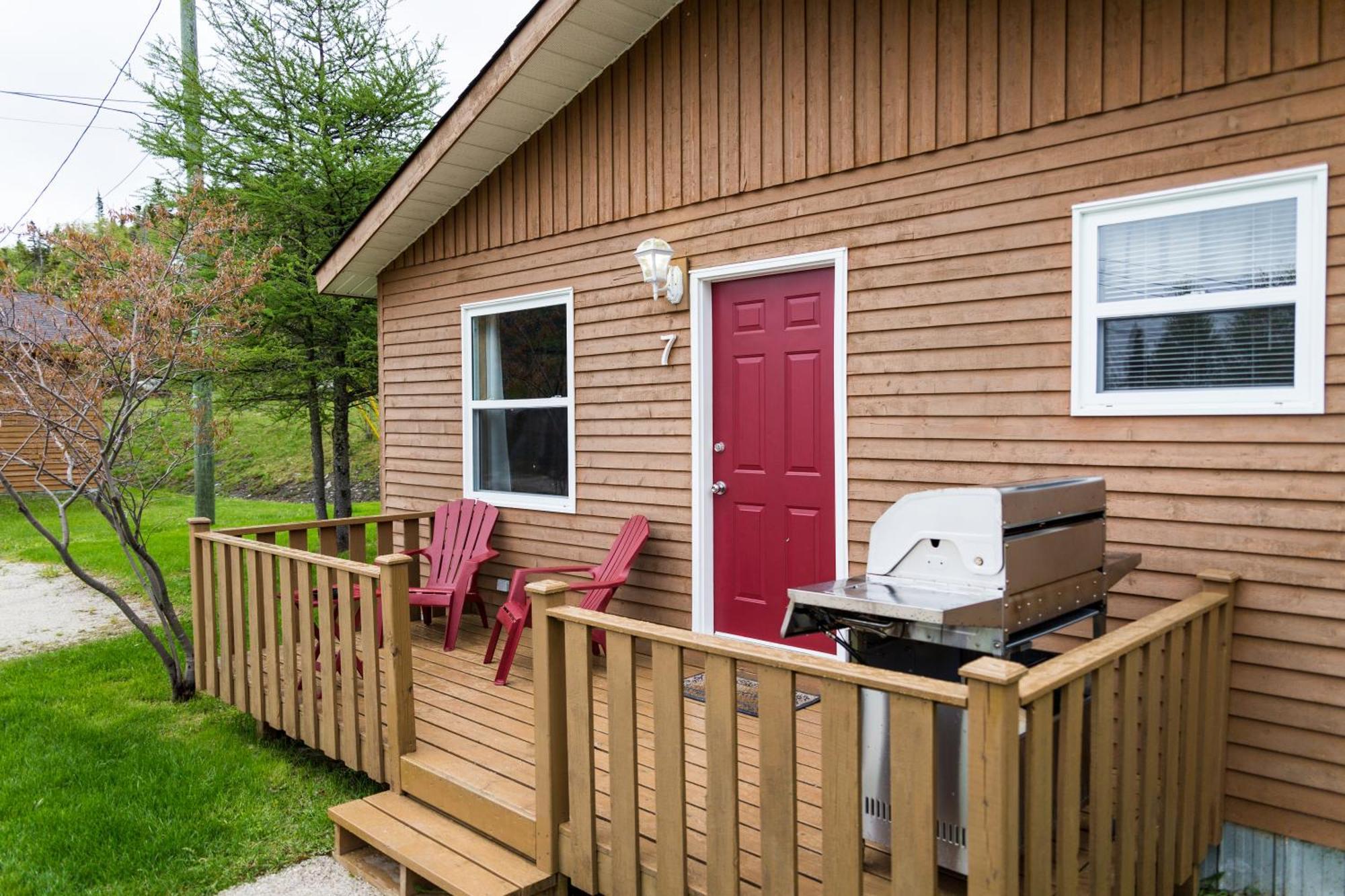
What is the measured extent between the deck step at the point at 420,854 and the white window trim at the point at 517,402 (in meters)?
2.26

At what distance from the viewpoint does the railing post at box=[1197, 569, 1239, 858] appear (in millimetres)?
2805

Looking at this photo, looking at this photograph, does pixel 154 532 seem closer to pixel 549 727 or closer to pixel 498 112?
pixel 498 112

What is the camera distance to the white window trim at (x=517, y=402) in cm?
521

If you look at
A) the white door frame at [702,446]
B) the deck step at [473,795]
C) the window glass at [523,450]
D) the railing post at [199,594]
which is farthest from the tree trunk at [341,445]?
the deck step at [473,795]

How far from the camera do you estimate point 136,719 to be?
4863 mm

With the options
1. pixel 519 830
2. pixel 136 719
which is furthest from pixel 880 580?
pixel 136 719

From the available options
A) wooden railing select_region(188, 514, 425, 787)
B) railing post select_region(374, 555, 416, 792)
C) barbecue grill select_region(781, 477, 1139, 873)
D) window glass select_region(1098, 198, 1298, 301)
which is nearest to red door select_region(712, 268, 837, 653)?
window glass select_region(1098, 198, 1298, 301)

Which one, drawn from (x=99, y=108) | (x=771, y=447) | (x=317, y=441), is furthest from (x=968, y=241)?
(x=99, y=108)

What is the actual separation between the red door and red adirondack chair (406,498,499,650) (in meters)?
1.51

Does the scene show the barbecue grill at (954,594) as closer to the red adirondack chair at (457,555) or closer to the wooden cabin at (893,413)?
the wooden cabin at (893,413)

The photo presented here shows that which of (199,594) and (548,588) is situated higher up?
(548,588)

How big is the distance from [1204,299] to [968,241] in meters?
0.89

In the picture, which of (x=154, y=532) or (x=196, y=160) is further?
(x=196, y=160)

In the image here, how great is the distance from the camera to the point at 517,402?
18.4 feet
